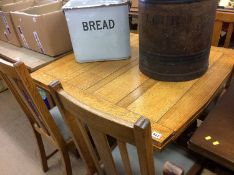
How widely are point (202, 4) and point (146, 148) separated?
64cm

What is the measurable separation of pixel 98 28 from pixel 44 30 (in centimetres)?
40

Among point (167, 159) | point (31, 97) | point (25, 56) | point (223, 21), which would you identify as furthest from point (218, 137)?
point (25, 56)

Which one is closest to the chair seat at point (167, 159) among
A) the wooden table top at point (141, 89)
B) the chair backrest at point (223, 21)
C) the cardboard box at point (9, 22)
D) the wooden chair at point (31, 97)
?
the wooden table top at point (141, 89)

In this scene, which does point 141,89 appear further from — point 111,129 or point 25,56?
point 25,56

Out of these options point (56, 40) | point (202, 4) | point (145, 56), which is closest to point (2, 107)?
point (56, 40)

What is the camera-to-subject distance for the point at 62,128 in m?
1.30

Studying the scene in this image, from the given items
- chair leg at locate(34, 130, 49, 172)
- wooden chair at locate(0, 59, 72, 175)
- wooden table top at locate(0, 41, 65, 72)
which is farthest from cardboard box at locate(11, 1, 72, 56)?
chair leg at locate(34, 130, 49, 172)

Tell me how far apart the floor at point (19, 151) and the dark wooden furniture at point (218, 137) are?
3.50 ft

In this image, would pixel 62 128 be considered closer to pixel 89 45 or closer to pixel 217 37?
pixel 89 45

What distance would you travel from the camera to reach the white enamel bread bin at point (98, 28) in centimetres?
112

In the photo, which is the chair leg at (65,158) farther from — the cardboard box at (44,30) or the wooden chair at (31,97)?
the cardboard box at (44,30)

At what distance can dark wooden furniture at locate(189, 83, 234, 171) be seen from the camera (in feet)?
2.19

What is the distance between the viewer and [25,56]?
158cm

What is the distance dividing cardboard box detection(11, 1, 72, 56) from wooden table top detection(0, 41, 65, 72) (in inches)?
1.6
